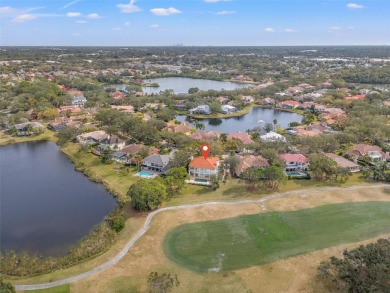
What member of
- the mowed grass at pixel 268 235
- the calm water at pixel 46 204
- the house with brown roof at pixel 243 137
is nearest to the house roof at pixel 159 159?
the calm water at pixel 46 204

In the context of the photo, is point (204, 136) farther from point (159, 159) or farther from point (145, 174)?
point (145, 174)

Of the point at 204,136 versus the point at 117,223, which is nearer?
the point at 117,223

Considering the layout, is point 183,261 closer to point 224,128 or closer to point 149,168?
point 149,168

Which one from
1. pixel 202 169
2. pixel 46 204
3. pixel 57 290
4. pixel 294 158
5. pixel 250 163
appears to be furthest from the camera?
pixel 294 158

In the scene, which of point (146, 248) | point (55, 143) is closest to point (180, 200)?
point (146, 248)

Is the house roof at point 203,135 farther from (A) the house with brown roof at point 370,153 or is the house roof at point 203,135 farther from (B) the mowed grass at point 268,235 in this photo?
(B) the mowed grass at point 268,235

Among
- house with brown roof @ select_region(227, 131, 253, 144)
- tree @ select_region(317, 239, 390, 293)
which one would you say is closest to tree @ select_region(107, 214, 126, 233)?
tree @ select_region(317, 239, 390, 293)

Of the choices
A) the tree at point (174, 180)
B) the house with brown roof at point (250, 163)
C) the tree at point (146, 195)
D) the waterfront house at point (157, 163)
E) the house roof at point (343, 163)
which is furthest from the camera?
the house roof at point (343, 163)

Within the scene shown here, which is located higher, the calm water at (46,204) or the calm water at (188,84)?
the calm water at (188,84)

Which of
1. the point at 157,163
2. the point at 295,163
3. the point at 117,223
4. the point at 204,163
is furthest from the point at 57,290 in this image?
the point at 295,163
